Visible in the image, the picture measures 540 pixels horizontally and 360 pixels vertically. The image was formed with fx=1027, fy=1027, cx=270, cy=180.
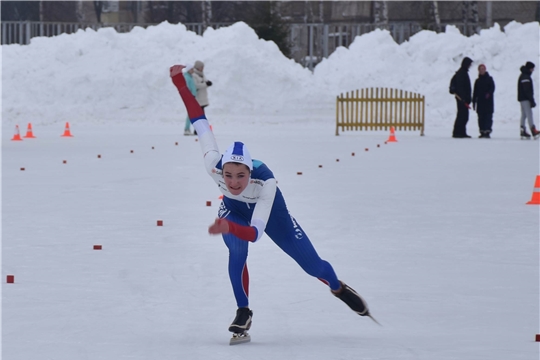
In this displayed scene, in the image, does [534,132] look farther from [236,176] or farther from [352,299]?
[236,176]

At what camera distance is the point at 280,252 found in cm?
927

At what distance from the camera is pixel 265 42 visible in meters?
37.7

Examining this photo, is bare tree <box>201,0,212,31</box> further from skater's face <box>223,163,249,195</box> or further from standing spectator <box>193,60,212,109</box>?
skater's face <box>223,163,249,195</box>

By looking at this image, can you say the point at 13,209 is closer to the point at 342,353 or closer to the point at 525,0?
the point at 342,353

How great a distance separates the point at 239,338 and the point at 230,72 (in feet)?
98.5

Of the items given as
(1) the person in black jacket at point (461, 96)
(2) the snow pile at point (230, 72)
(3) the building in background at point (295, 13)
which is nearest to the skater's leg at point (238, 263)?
(1) the person in black jacket at point (461, 96)

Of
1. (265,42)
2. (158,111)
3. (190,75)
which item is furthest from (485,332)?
→ (265,42)

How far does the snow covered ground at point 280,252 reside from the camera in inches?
241

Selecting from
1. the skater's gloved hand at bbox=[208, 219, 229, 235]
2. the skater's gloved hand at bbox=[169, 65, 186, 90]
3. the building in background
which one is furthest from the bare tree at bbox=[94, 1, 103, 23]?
the skater's gloved hand at bbox=[208, 219, 229, 235]

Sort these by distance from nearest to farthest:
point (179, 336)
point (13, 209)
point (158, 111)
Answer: point (179, 336), point (13, 209), point (158, 111)

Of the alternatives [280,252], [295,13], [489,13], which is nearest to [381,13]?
[489,13]

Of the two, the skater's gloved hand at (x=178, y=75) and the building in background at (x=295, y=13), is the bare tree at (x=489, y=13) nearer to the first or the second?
the building in background at (x=295, y=13)

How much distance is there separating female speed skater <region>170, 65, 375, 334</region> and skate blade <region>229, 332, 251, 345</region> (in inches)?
0.9

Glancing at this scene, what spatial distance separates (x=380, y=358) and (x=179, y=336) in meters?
1.24
